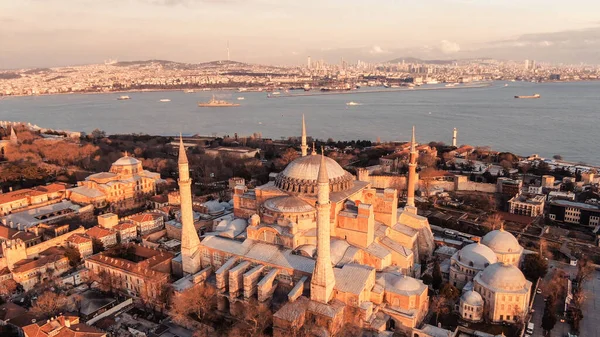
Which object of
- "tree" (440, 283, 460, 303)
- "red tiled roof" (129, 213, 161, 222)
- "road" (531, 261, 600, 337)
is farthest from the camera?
"red tiled roof" (129, 213, 161, 222)

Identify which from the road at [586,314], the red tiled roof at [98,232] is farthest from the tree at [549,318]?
the red tiled roof at [98,232]

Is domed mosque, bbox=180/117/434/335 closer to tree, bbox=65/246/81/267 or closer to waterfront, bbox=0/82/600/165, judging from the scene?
tree, bbox=65/246/81/267

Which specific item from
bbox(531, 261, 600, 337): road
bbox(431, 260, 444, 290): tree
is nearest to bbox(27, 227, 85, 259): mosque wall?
bbox(431, 260, 444, 290): tree

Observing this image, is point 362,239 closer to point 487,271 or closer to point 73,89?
point 487,271

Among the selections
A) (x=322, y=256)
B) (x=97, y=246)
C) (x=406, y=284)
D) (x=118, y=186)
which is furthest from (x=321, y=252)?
(x=118, y=186)

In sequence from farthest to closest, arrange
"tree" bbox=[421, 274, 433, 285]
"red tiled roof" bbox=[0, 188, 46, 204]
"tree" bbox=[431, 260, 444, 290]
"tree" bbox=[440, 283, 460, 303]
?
1. "red tiled roof" bbox=[0, 188, 46, 204]
2. "tree" bbox=[421, 274, 433, 285]
3. "tree" bbox=[431, 260, 444, 290]
4. "tree" bbox=[440, 283, 460, 303]

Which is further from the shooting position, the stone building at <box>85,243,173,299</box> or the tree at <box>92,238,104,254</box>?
the tree at <box>92,238,104,254</box>

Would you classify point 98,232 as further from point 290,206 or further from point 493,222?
point 493,222
